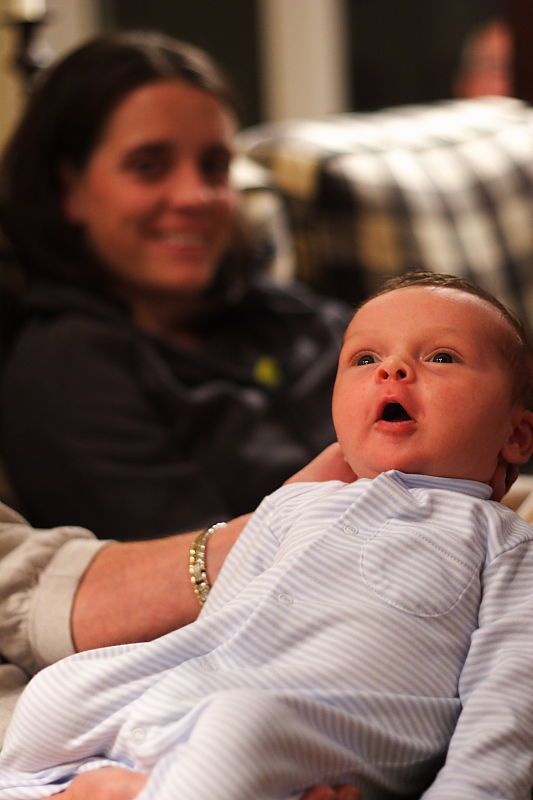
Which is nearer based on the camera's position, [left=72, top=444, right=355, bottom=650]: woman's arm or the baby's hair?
the baby's hair

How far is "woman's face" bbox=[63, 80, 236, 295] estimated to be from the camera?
1954 millimetres

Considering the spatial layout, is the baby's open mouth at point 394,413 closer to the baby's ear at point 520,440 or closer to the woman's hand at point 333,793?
the baby's ear at point 520,440

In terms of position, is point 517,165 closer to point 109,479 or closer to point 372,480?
point 109,479

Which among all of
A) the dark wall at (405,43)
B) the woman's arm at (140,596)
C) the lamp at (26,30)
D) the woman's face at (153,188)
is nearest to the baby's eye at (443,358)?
the woman's arm at (140,596)

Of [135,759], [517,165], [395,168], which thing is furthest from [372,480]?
[517,165]

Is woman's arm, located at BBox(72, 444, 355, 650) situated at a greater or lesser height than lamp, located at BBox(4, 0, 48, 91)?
lesser

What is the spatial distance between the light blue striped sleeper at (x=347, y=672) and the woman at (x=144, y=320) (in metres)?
0.75

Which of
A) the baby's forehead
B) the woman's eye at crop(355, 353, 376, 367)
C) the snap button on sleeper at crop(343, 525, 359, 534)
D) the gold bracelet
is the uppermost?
the baby's forehead

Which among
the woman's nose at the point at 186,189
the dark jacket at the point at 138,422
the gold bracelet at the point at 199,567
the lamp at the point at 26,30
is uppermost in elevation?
the lamp at the point at 26,30

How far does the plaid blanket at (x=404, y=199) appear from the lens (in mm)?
2346

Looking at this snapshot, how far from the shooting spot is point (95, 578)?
1215 millimetres

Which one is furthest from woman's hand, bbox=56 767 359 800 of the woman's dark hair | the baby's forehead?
the woman's dark hair

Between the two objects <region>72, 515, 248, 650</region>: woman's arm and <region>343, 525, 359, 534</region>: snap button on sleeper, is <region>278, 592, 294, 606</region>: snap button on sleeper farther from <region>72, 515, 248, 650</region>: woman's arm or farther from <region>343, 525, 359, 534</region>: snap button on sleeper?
<region>72, 515, 248, 650</region>: woman's arm

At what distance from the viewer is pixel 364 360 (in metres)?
1.05
